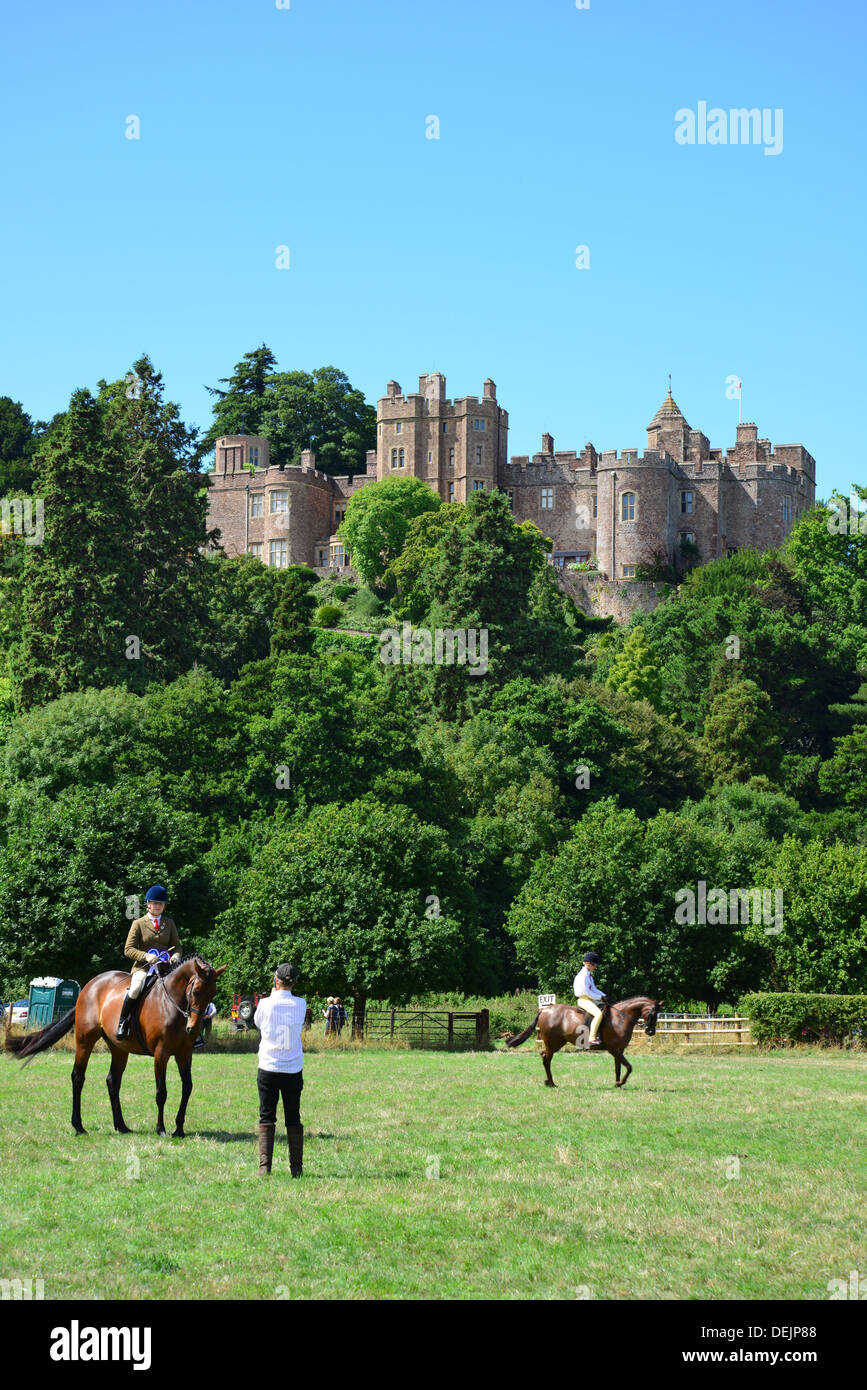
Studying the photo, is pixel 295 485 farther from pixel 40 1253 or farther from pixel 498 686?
pixel 40 1253

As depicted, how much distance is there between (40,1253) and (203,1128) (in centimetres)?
642

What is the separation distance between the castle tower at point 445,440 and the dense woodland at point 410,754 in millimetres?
12288

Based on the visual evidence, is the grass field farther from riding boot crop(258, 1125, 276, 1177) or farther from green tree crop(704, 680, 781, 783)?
green tree crop(704, 680, 781, 783)

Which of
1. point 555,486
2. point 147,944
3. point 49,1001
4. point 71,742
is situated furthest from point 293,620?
point 147,944

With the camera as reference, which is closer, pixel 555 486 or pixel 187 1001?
pixel 187 1001

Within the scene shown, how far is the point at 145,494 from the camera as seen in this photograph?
7469 centimetres

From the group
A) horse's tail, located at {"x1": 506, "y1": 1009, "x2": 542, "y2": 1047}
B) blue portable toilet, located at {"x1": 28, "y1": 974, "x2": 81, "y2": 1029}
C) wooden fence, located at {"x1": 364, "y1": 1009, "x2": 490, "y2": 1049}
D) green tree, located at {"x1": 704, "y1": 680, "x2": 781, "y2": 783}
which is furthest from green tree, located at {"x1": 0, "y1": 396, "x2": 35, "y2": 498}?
horse's tail, located at {"x1": 506, "y1": 1009, "x2": 542, "y2": 1047}

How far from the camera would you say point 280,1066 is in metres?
13.7

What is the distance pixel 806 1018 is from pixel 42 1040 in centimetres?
2346

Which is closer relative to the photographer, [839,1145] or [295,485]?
[839,1145]

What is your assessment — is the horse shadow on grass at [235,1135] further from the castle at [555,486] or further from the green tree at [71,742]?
the castle at [555,486]

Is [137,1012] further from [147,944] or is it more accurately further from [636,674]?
[636,674]

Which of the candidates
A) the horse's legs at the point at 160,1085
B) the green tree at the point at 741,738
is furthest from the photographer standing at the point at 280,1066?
the green tree at the point at 741,738
